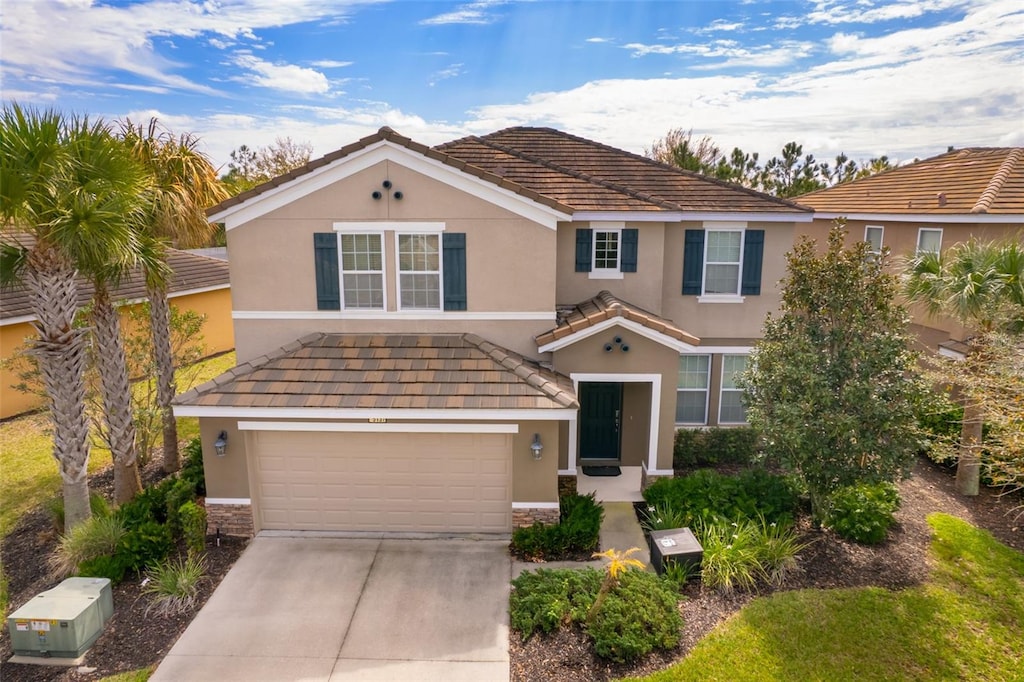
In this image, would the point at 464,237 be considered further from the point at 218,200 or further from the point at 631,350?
the point at 218,200

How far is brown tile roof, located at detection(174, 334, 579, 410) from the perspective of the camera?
10367 mm

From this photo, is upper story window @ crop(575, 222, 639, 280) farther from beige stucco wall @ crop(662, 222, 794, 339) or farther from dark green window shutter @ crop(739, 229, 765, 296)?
dark green window shutter @ crop(739, 229, 765, 296)

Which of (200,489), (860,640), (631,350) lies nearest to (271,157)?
(200,489)

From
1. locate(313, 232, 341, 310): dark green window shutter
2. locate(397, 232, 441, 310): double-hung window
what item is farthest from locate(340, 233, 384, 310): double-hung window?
locate(397, 232, 441, 310): double-hung window

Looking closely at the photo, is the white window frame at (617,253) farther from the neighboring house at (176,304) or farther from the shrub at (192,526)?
the neighboring house at (176,304)

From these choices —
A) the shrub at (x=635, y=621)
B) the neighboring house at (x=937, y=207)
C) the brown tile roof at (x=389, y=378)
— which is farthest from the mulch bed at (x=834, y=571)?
the neighboring house at (x=937, y=207)

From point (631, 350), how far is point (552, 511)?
353 centimetres

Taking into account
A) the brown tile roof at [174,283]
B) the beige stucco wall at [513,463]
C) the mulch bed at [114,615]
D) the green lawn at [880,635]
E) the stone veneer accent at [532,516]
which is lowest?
the mulch bed at [114,615]

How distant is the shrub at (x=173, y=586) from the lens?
900cm

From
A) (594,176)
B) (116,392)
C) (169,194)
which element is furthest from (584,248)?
(116,392)

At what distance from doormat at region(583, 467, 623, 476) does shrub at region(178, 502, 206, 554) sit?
7.82m

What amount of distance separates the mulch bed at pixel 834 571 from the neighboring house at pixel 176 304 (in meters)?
13.6

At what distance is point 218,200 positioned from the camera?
12906 mm

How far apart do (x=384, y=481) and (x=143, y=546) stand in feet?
13.1
